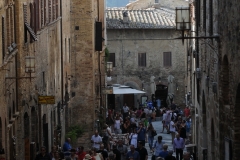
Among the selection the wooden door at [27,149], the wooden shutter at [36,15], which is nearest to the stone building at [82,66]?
the wooden shutter at [36,15]

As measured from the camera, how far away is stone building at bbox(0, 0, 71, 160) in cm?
2328

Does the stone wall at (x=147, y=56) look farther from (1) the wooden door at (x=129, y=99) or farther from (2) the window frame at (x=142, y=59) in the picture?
(1) the wooden door at (x=129, y=99)

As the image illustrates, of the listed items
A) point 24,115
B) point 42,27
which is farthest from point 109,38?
point 24,115

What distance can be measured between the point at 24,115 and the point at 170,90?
108 feet

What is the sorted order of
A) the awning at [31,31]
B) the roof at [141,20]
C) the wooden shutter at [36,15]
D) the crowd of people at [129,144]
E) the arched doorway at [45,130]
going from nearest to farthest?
the crowd of people at [129,144]
the awning at [31,31]
the wooden shutter at [36,15]
the arched doorway at [45,130]
the roof at [141,20]

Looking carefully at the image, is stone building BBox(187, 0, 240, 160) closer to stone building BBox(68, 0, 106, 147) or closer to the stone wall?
stone building BBox(68, 0, 106, 147)

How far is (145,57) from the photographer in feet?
191

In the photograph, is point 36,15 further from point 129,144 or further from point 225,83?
point 225,83

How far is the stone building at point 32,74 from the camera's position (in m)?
23.3

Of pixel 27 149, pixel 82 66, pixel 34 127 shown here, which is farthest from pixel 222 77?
pixel 82 66

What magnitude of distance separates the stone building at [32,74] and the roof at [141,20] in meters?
20.9

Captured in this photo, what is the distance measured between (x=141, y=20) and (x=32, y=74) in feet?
106

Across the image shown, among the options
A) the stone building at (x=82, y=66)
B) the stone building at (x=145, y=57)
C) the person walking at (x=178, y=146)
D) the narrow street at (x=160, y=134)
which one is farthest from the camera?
the stone building at (x=145, y=57)

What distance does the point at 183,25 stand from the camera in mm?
20500
